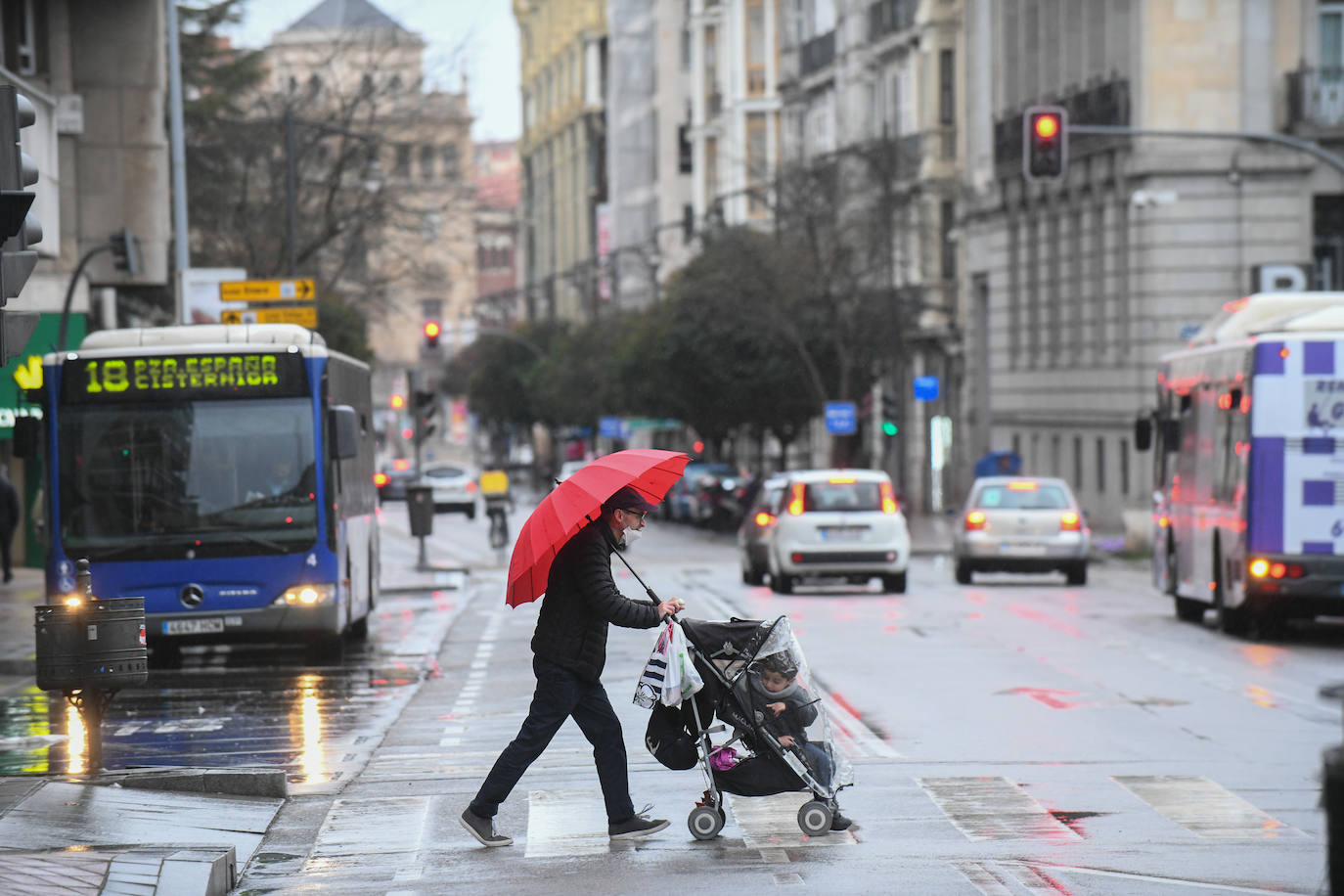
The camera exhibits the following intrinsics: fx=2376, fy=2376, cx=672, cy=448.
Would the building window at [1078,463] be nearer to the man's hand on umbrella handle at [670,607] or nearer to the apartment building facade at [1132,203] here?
the apartment building facade at [1132,203]

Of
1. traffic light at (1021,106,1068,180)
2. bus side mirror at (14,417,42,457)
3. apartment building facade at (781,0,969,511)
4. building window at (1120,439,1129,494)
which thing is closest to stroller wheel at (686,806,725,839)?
bus side mirror at (14,417,42,457)

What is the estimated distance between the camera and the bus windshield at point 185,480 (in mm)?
19953

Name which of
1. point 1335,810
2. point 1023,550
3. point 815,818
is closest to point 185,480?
point 815,818

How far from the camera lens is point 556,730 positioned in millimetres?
10219

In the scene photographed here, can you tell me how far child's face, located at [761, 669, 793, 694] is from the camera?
403 inches

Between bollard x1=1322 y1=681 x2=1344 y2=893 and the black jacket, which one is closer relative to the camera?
bollard x1=1322 y1=681 x2=1344 y2=893

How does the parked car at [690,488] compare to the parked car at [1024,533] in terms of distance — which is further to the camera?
the parked car at [690,488]

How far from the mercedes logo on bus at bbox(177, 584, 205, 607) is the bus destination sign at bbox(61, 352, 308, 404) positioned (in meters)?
1.61

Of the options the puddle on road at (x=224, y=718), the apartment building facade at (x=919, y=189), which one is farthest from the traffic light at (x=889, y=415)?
the puddle on road at (x=224, y=718)

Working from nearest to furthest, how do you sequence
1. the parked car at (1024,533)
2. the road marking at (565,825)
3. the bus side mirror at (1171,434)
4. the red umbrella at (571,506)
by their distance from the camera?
the red umbrella at (571,506), the road marking at (565,825), the bus side mirror at (1171,434), the parked car at (1024,533)

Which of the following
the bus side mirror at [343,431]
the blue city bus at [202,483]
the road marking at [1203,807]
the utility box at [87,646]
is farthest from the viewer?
the bus side mirror at [343,431]

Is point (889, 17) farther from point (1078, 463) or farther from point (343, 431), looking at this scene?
point (343, 431)

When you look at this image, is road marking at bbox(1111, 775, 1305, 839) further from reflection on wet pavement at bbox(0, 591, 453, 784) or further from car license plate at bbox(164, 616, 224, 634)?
car license plate at bbox(164, 616, 224, 634)

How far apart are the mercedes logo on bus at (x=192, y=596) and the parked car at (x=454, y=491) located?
160ft
